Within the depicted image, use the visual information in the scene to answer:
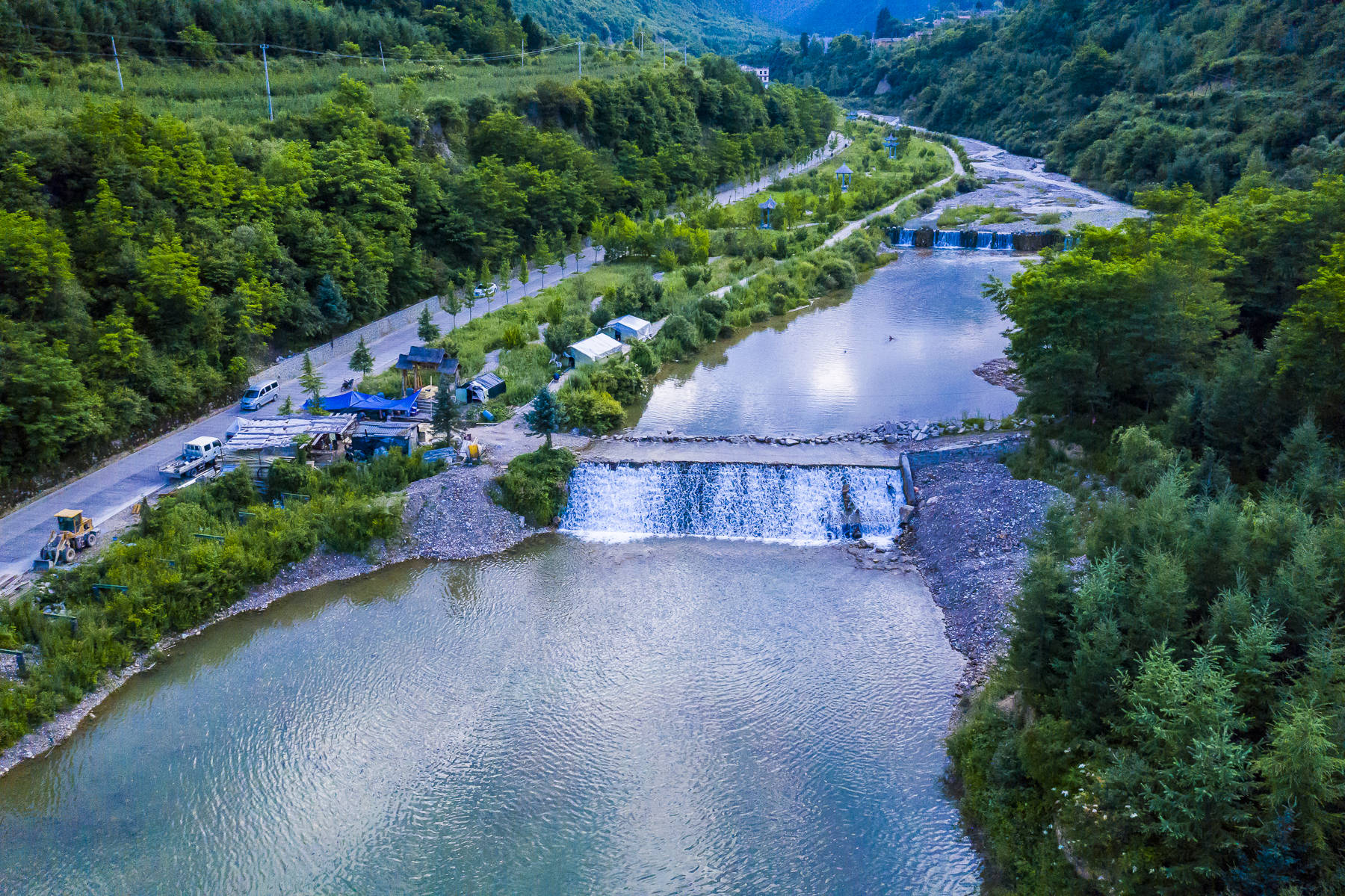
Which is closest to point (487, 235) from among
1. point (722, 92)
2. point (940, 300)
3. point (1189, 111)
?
point (940, 300)

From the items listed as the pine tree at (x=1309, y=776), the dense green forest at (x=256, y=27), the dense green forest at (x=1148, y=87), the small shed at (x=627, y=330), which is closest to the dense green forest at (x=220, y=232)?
the small shed at (x=627, y=330)

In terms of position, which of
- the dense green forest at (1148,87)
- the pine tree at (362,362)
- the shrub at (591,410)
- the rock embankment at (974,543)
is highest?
the dense green forest at (1148,87)

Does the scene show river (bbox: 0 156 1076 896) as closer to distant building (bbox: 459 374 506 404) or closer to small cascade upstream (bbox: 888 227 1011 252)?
distant building (bbox: 459 374 506 404)

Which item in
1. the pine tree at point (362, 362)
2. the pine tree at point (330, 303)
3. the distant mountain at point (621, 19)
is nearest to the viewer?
the pine tree at point (362, 362)

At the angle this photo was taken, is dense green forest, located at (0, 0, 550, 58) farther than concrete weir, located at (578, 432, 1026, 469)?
Yes

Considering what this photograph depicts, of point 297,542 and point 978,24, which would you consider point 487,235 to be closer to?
point 297,542

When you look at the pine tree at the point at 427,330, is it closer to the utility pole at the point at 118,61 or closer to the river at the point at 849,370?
the river at the point at 849,370

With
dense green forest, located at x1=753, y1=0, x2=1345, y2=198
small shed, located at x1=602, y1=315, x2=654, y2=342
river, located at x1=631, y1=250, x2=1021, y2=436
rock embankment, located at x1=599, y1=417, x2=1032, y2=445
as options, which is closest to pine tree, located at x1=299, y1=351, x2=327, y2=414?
rock embankment, located at x1=599, y1=417, x2=1032, y2=445
